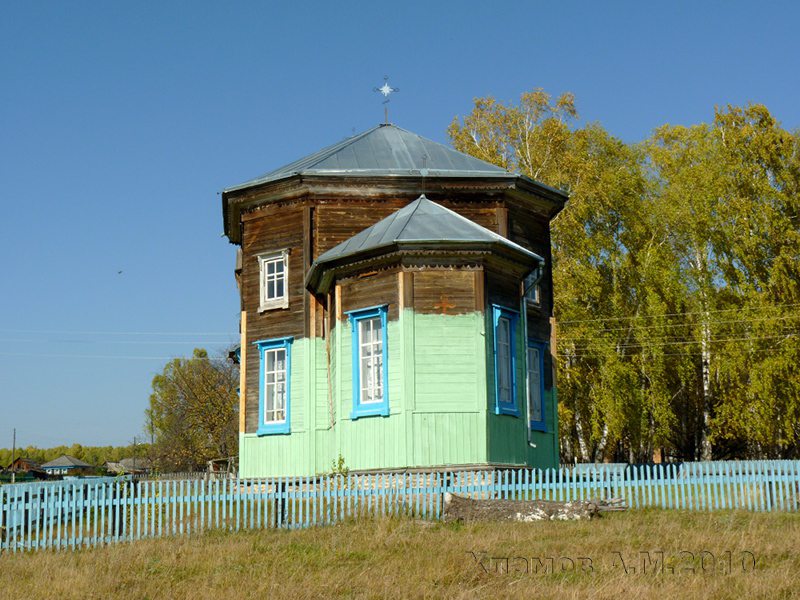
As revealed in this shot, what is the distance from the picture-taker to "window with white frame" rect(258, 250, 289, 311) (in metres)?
23.0

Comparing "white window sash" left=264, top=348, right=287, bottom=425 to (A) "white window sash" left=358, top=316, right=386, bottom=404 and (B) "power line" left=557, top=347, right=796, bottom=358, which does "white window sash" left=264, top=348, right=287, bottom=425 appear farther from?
(B) "power line" left=557, top=347, right=796, bottom=358

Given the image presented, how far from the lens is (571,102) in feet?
119

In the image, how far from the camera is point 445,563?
11.5 metres

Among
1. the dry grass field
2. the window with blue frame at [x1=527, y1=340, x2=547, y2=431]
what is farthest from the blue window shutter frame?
the dry grass field

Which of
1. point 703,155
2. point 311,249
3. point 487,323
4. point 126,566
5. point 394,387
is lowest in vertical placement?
point 126,566

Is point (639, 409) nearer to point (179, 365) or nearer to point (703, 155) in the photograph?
point (703, 155)

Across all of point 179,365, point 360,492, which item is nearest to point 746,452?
point 360,492

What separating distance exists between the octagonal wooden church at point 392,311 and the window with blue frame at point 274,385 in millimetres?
45

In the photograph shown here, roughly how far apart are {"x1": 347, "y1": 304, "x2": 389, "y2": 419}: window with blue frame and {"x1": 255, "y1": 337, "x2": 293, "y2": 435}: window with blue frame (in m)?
3.27

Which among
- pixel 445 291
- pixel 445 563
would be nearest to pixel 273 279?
pixel 445 291

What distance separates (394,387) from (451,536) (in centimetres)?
543

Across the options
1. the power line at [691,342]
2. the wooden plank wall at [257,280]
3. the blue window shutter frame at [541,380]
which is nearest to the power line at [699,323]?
the power line at [691,342]

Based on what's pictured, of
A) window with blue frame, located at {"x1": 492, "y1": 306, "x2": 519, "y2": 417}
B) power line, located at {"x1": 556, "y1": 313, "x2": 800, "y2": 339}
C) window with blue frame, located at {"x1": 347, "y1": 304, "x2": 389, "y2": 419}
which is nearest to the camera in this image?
window with blue frame, located at {"x1": 347, "y1": 304, "x2": 389, "y2": 419}

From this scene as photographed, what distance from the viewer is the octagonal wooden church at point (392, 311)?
18.7 m
